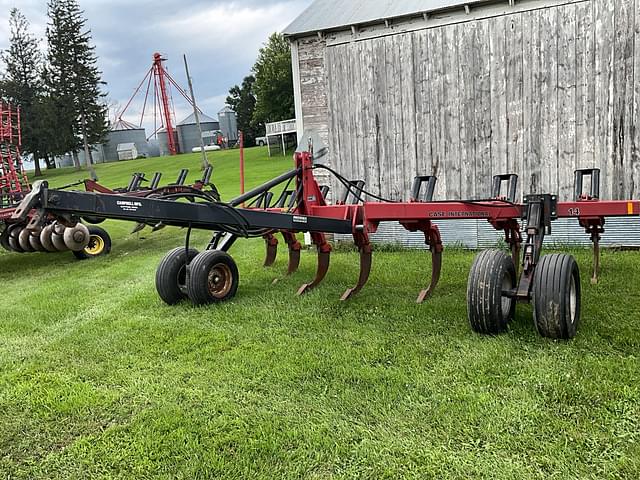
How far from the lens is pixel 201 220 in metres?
4.19

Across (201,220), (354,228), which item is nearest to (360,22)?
(354,228)

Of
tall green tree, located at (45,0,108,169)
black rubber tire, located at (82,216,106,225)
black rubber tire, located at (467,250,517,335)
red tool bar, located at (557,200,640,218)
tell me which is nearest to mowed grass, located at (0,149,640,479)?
black rubber tire, located at (467,250,517,335)

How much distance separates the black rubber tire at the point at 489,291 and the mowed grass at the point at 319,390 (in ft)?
0.38

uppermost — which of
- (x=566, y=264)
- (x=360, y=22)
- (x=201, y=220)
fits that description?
(x=360, y=22)

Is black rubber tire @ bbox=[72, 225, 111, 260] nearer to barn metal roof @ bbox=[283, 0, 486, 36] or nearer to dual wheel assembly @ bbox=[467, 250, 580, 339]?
barn metal roof @ bbox=[283, 0, 486, 36]

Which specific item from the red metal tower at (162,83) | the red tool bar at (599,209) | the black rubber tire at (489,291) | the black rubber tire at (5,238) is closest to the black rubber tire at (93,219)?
the black rubber tire at (5,238)

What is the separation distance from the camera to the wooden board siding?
→ 674cm

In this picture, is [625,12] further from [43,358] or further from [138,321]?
[43,358]

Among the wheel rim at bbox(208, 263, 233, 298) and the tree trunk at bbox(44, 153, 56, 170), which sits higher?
the tree trunk at bbox(44, 153, 56, 170)

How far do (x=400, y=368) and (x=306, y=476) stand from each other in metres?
1.28

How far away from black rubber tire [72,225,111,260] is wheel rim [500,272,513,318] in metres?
7.18

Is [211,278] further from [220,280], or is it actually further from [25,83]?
[25,83]

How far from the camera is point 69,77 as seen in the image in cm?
3388

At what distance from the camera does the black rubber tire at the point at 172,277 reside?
18.1ft
